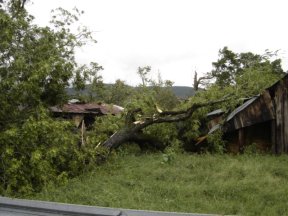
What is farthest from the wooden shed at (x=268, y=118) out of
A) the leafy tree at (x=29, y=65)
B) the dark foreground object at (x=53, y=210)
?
the dark foreground object at (x=53, y=210)

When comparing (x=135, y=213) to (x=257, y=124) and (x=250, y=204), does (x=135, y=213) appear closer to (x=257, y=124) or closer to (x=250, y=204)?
(x=250, y=204)

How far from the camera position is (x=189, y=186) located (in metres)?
7.24

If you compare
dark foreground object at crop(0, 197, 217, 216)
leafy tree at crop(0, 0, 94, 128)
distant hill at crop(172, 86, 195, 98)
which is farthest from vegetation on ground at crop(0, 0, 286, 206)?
distant hill at crop(172, 86, 195, 98)

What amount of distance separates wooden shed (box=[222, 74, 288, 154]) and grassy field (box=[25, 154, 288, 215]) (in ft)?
3.67

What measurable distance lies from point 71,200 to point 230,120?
6072 millimetres

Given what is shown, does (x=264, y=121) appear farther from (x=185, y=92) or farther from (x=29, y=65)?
(x=185, y=92)

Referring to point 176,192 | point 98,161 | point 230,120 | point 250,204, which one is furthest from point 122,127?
point 250,204

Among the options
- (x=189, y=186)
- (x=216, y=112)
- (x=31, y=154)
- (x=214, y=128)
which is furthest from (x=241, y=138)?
(x=31, y=154)

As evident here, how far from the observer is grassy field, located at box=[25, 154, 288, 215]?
20.1ft

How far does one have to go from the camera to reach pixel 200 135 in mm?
12359

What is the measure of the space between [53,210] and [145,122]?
346 inches

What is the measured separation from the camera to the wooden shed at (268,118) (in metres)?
10.6

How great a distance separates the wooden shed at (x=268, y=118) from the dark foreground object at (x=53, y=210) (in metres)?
8.60

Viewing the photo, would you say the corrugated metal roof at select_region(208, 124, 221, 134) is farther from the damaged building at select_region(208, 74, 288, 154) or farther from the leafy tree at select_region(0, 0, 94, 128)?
the leafy tree at select_region(0, 0, 94, 128)
